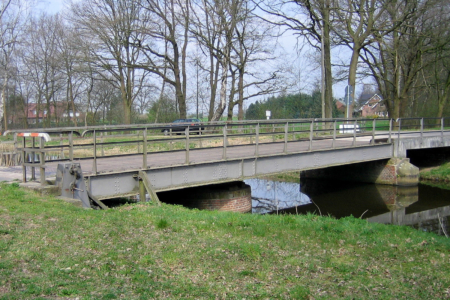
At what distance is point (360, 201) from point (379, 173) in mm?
4403

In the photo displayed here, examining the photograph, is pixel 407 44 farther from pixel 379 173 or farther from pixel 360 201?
pixel 360 201

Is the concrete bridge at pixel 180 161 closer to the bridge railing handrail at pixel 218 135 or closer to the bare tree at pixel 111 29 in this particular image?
the bridge railing handrail at pixel 218 135

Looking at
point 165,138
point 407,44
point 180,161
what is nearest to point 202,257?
point 180,161

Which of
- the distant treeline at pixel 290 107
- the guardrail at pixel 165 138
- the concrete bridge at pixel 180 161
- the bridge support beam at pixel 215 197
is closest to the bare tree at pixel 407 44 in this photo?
the guardrail at pixel 165 138

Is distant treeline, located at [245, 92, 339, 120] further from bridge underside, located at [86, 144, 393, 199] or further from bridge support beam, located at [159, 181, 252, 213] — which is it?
bridge support beam, located at [159, 181, 252, 213]

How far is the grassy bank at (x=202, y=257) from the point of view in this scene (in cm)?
524

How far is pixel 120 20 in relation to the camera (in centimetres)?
3161

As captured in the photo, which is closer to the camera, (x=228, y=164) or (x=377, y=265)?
(x=377, y=265)

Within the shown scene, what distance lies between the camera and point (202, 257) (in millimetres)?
6387

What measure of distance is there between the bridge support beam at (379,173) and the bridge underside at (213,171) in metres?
3.26

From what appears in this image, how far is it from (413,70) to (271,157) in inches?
991

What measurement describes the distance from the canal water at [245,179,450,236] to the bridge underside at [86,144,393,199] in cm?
148

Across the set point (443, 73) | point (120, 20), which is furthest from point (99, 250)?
point (443, 73)

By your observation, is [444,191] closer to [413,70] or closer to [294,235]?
[294,235]
